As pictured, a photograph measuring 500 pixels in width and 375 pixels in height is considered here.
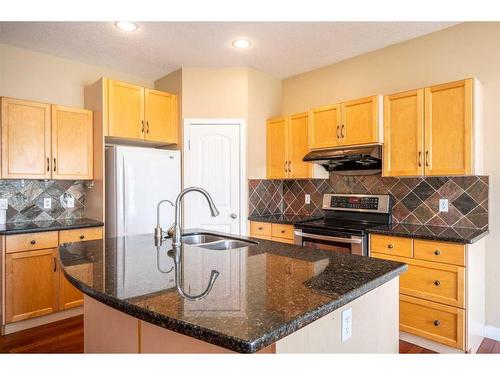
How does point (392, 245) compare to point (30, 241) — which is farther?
point (30, 241)

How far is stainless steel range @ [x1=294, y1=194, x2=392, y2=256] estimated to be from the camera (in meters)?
2.72

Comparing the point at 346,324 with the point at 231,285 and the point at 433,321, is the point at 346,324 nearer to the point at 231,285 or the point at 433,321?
the point at 231,285

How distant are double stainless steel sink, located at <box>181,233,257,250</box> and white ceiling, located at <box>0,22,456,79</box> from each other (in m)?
1.73

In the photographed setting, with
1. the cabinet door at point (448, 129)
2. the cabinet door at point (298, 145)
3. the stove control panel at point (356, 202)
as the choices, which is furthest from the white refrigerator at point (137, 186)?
the cabinet door at point (448, 129)

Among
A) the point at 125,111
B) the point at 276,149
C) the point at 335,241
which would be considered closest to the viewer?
the point at 335,241

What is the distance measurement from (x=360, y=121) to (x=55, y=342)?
10.3 feet

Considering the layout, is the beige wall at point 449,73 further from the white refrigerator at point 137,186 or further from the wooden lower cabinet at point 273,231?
the white refrigerator at point 137,186

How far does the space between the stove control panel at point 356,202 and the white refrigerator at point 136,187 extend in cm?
167

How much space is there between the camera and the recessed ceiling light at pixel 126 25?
2686 mm

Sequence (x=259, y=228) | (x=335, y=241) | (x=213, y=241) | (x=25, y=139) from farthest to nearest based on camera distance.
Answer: (x=259, y=228), (x=25, y=139), (x=335, y=241), (x=213, y=241)

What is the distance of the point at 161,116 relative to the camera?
3637 mm

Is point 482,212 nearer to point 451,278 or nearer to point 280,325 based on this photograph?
point 451,278

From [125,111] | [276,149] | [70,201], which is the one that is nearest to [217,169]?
[276,149]

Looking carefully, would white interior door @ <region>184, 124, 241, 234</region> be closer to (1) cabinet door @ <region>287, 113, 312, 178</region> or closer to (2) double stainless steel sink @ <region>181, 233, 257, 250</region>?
→ (1) cabinet door @ <region>287, 113, 312, 178</region>
